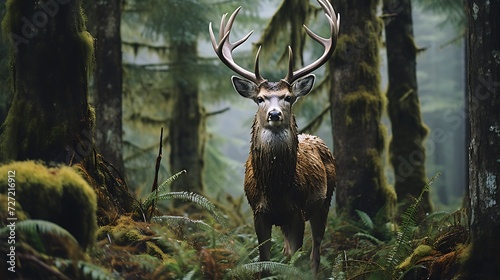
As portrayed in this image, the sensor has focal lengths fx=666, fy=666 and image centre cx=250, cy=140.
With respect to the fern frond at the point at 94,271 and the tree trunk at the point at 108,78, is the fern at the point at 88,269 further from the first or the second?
the tree trunk at the point at 108,78

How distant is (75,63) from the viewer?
22.5 feet

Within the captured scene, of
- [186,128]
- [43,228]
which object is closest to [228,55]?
[43,228]

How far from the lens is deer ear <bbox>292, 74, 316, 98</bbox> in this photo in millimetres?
8168

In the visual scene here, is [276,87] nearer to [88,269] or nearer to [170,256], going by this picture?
[170,256]

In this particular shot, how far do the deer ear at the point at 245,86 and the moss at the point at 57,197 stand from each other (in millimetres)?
3066

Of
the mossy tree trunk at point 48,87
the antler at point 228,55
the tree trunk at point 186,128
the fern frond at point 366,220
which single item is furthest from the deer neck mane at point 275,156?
the tree trunk at point 186,128

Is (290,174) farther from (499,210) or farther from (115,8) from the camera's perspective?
(115,8)

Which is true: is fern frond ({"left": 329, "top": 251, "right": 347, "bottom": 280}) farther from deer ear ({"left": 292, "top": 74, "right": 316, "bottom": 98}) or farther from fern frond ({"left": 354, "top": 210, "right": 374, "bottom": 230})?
fern frond ({"left": 354, "top": 210, "right": 374, "bottom": 230})

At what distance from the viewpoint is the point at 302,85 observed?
821 centimetres

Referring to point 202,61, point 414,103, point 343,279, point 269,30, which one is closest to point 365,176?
point 414,103

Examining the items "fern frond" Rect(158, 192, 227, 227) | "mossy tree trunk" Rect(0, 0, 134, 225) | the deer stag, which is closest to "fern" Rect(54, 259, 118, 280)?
"mossy tree trunk" Rect(0, 0, 134, 225)

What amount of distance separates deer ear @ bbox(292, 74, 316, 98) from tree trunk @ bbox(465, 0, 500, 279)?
2.27 meters

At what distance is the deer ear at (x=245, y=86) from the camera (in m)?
8.16

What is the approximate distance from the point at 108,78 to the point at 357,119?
14.4 feet
